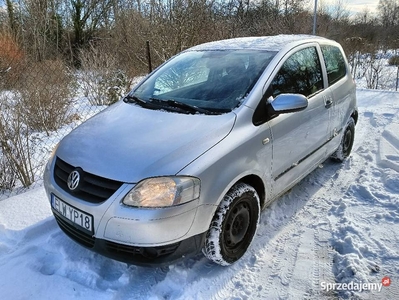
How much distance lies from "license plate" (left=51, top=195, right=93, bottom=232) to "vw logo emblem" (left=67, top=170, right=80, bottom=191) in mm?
133

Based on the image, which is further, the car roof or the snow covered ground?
the car roof

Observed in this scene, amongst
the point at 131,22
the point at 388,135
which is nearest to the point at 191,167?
the point at 388,135

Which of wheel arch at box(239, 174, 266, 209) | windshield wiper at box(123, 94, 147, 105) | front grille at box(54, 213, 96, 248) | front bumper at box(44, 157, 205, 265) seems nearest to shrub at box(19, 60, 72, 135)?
windshield wiper at box(123, 94, 147, 105)

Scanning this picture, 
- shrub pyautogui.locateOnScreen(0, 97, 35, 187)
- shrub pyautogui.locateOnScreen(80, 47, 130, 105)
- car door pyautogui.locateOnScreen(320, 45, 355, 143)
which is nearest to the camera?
shrub pyautogui.locateOnScreen(0, 97, 35, 187)

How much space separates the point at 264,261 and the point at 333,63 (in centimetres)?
255

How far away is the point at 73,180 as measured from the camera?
214 cm

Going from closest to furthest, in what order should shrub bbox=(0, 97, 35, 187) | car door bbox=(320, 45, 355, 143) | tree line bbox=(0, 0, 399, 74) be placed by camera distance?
shrub bbox=(0, 97, 35, 187) → car door bbox=(320, 45, 355, 143) → tree line bbox=(0, 0, 399, 74)

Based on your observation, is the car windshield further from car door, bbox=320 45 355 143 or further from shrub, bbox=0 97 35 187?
shrub, bbox=0 97 35 187

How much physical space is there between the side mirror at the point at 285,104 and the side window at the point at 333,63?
1.26m

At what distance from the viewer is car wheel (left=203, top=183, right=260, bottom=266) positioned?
223 centimetres

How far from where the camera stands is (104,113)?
289cm

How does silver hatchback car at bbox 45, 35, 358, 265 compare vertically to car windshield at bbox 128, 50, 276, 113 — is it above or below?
below

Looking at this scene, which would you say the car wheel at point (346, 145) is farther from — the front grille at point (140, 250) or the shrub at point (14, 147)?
the shrub at point (14, 147)

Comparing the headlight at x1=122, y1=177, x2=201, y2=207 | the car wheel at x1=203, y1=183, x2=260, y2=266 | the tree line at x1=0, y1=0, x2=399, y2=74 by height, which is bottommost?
the car wheel at x1=203, y1=183, x2=260, y2=266
